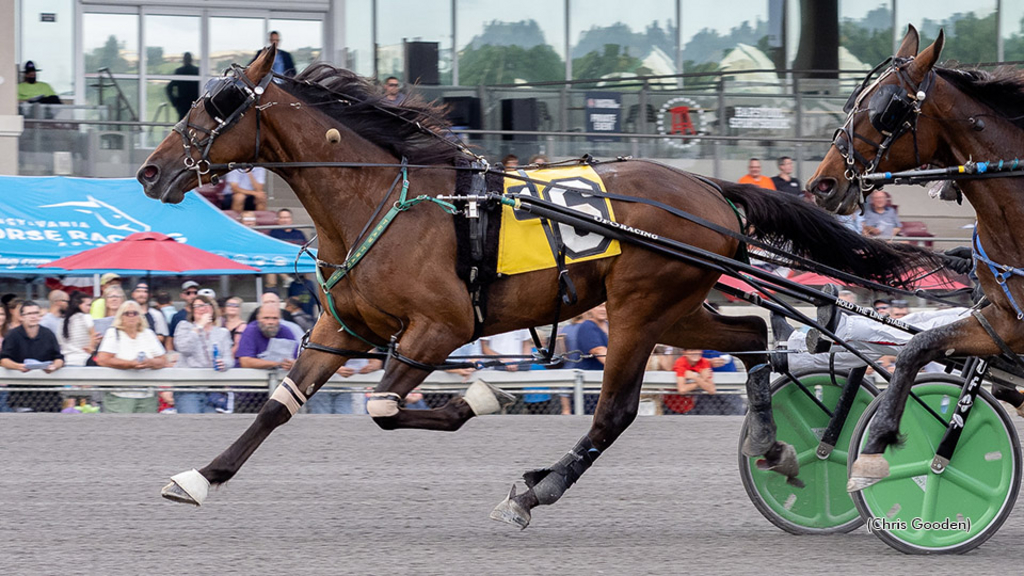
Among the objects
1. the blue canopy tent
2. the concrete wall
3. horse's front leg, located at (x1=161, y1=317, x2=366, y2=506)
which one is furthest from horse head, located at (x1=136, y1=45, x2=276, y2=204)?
the concrete wall

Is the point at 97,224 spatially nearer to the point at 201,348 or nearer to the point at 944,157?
the point at 201,348

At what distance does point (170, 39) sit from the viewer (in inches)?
589

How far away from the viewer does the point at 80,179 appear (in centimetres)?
1110

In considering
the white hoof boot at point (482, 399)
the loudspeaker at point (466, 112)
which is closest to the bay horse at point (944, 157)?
the white hoof boot at point (482, 399)

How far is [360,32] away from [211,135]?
417 inches

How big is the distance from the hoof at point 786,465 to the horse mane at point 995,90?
1541mm

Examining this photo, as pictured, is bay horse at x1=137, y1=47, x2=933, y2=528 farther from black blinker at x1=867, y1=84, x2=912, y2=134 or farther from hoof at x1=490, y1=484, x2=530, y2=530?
black blinker at x1=867, y1=84, x2=912, y2=134

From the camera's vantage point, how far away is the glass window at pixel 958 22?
16.4 m

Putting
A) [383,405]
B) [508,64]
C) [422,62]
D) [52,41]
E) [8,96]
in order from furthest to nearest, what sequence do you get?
[508,64] < [422,62] < [52,41] < [8,96] < [383,405]

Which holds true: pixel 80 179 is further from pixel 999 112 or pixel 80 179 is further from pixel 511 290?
pixel 999 112

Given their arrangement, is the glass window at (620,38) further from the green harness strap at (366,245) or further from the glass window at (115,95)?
the green harness strap at (366,245)

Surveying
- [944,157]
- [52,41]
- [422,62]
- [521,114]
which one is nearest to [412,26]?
[422,62]

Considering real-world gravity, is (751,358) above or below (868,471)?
above

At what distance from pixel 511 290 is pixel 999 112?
1.93 m
